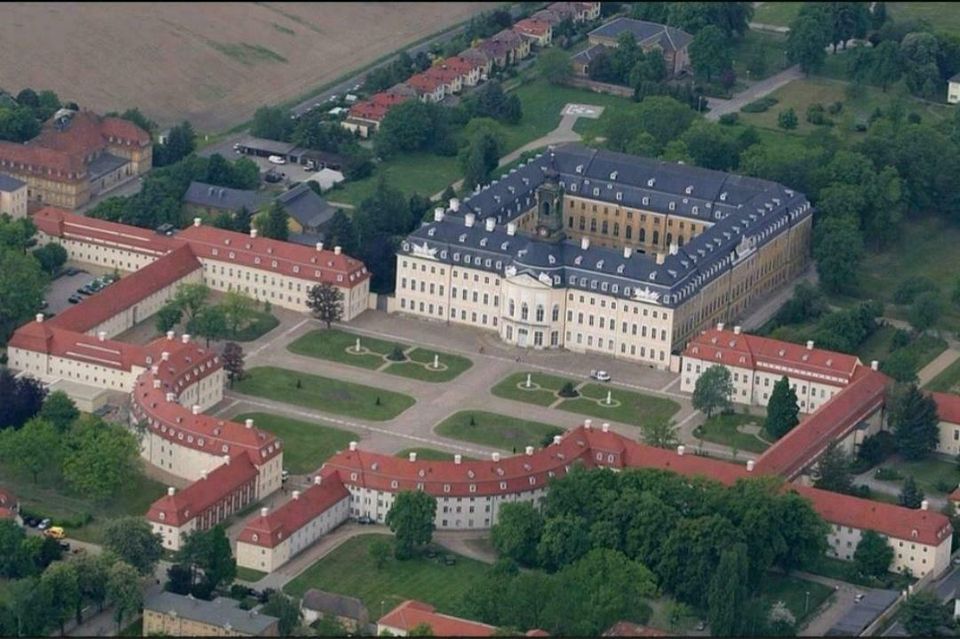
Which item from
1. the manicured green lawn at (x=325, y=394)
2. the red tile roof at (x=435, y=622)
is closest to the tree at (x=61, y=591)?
the red tile roof at (x=435, y=622)

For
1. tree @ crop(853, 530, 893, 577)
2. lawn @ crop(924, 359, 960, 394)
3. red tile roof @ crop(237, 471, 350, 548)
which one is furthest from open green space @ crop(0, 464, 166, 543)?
lawn @ crop(924, 359, 960, 394)

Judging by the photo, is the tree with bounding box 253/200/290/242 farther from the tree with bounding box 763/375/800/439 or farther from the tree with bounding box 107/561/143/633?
the tree with bounding box 107/561/143/633

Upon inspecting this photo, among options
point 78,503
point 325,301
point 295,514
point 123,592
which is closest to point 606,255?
point 325,301

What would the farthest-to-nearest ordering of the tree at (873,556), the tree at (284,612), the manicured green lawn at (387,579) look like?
1. the tree at (873,556)
2. the manicured green lawn at (387,579)
3. the tree at (284,612)

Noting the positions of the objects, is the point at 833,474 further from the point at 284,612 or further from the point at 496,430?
the point at 284,612

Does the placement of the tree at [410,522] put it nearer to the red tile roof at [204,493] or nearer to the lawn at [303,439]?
the red tile roof at [204,493]
